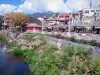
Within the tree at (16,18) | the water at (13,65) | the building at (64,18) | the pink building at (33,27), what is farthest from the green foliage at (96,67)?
the building at (64,18)

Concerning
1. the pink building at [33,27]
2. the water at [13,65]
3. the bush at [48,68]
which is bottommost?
the water at [13,65]

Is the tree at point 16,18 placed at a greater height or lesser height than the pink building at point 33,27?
greater

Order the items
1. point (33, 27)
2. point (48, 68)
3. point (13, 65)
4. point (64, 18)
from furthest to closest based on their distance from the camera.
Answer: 1. point (64, 18)
2. point (33, 27)
3. point (13, 65)
4. point (48, 68)

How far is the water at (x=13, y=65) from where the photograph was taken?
34938 millimetres

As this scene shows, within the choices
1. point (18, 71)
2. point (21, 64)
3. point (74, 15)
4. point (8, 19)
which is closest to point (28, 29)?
point (8, 19)

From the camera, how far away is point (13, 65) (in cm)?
4084

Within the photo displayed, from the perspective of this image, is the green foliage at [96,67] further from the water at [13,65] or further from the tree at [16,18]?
the tree at [16,18]

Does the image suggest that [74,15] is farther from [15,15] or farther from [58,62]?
[58,62]

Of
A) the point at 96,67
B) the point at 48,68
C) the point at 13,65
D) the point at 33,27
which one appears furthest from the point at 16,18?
the point at 96,67

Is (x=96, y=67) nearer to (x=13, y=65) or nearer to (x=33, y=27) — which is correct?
(x=13, y=65)

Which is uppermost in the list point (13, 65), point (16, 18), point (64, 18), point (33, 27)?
point (16, 18)

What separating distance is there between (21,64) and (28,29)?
53.6 metres

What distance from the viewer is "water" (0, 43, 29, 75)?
34.9 meters

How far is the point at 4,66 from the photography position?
39.7 meters
